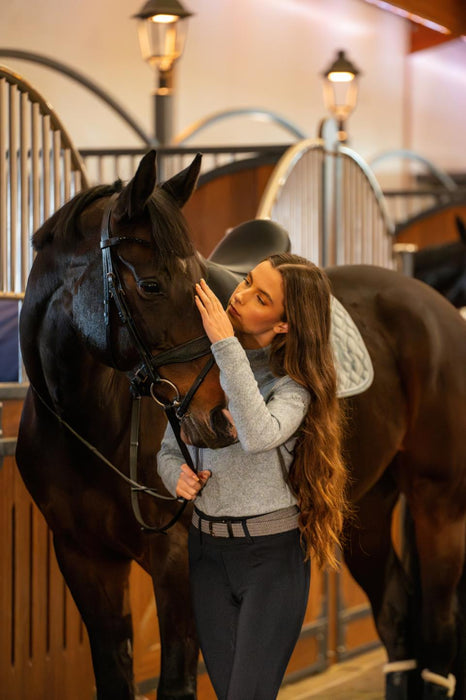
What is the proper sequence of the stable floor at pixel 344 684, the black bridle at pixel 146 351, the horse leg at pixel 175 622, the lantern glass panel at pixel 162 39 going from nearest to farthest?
the black bridle at pixel 146 351 → the horse leg at pixel 175 622 → the stable floor at pixel 344 684 → the lantern glass panel at pixel 162 39

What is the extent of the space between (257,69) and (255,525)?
7.50m

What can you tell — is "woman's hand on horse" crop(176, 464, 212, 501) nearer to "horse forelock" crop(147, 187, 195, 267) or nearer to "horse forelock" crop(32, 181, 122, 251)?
"horse forelock" crop(147, 187, 195, 267)

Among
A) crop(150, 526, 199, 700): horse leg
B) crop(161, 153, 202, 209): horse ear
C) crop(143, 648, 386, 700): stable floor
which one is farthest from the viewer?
crop(143, 648, 386, 700): stable floor

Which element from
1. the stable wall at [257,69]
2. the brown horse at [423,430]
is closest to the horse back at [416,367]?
the brown horse at [423,430]

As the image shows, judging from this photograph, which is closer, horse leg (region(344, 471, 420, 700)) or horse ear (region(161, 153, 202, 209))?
horse ear (region(161, 153, 202, 209))

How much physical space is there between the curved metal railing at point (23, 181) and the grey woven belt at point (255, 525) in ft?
3.19

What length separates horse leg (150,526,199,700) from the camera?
1.74 meters

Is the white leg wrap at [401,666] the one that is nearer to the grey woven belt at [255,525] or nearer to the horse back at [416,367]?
the horse back at [416,367]

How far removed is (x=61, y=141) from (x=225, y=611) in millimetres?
1438

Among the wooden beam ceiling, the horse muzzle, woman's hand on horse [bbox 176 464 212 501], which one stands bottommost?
woman's hand on horse [bbox 176 464 212 501]

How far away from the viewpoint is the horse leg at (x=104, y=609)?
74.1 inches

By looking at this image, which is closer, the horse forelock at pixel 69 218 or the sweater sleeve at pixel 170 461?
the sweater sleeve at pixel 170 461

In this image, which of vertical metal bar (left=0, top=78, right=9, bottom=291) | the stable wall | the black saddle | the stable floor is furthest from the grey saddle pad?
the stable wall

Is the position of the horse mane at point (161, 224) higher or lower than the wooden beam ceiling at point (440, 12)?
lower
